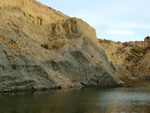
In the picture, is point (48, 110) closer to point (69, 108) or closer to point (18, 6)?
point (69, 108)

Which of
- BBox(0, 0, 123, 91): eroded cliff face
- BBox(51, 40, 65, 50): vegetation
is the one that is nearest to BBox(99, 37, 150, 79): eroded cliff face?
BBox(0, 0, 123, 91): eroded cliff face

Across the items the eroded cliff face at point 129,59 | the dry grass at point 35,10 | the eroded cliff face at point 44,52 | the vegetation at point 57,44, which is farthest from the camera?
the eroded cliff face at point 129,59

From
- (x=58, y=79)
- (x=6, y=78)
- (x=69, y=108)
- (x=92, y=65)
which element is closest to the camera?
(x=69, y=108)

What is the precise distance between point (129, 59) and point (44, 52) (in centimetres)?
10155

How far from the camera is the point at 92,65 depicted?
61.3 meters

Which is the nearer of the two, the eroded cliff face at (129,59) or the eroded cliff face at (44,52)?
the eroded cliff face at (44,52)

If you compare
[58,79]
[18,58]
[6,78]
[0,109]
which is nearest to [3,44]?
[18,58]

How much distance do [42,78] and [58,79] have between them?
17.6 ft

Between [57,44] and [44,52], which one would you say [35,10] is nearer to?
[57,44]

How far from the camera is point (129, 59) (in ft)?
483

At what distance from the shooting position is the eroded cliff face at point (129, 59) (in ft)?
435

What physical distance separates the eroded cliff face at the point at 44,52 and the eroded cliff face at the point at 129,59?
183ft

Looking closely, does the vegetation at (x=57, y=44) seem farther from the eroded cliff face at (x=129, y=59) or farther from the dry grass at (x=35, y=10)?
the eroded cliff face at (x=129, y=59)

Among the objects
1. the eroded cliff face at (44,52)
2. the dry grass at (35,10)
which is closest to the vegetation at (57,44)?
the eroded cliff face at (44,52)
